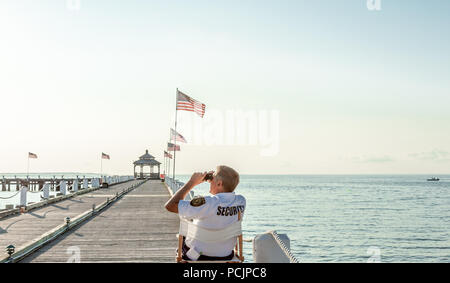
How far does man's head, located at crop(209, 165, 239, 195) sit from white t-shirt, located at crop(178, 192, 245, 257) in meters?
0.08

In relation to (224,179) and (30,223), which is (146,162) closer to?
(30,223)

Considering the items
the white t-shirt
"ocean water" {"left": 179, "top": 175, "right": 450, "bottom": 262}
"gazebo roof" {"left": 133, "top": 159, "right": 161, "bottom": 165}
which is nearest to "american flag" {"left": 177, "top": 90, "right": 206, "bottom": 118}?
"ocean water" {"left": 179, "top": 175, "right": 450, "bottom": 262}

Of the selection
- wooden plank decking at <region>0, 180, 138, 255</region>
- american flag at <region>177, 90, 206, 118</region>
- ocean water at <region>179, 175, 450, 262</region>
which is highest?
american flag at <region>177, 90, 206, 118</region>

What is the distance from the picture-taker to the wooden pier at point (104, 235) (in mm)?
10820

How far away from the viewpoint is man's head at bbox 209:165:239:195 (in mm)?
4730

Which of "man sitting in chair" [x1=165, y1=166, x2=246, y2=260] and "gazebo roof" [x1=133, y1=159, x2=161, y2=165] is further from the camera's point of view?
"gazebo roof" [x1=133, y1=159, x2=161, y2=165]

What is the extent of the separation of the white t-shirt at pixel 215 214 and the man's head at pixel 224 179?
8cm

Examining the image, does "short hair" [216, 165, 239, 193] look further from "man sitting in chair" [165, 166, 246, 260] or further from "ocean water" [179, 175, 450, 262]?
"ocean water" [179, 175, 450, 262]

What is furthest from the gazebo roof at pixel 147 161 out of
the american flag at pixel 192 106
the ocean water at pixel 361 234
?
the american flag at pixel 192 106

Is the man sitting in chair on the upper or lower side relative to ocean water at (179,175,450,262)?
upper

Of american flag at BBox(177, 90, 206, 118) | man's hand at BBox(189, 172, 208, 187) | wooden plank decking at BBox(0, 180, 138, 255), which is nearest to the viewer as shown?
man's hand at BBox(189, 172, 208, 187)

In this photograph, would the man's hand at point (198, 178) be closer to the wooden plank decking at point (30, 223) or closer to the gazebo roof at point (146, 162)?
the wooden plank decking at point (30, 223)
